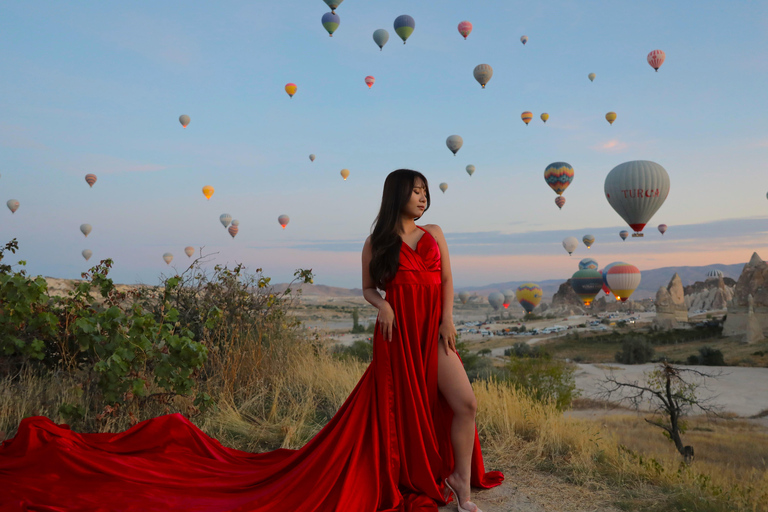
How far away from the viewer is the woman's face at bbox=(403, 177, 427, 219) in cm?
368

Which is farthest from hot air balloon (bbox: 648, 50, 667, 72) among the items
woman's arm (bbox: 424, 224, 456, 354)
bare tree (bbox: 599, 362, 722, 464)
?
woman's arm (bbox: 424, 224, 456, 354)

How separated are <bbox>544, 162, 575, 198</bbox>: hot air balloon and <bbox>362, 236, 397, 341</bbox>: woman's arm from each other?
133 ft

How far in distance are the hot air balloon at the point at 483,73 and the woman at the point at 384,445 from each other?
35412mm

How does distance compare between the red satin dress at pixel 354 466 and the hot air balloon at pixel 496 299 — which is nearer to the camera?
the red satin dress at pixel 354 466

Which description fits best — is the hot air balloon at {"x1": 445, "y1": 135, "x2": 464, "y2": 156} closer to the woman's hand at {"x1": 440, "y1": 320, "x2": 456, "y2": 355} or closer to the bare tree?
the bare tree

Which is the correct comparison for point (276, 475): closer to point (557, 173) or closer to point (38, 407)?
point (38, 407)

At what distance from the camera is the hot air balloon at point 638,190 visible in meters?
33.7

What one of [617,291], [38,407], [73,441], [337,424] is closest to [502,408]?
[337,424]

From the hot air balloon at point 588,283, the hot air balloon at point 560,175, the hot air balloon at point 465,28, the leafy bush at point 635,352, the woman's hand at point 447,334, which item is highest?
the hot air balloon at point 465,28

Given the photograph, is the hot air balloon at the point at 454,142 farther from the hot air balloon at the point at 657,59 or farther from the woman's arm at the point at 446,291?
the woman's arm at the point at 446,291

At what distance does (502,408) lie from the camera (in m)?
5.82

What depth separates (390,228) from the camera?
3674 millimetres

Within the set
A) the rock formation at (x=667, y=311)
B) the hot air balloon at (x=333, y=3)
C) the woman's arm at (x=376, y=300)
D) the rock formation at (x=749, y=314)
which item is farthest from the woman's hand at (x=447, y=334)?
the rock formation at (x=667, y=311)

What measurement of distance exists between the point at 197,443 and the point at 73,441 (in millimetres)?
890
